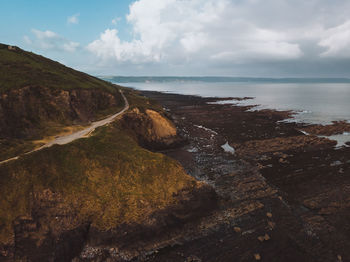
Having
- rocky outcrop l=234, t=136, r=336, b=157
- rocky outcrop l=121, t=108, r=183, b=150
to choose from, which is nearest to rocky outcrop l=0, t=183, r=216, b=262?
rocky outcrop l=121, t=108, r=183, b=150

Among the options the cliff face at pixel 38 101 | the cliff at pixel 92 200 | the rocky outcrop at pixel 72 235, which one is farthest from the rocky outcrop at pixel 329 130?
the cliff face at pixel 38 101

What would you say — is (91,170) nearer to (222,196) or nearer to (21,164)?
(21,164)

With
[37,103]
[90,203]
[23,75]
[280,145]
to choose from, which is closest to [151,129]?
[37,103]

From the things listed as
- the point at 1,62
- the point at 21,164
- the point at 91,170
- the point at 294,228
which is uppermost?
the point at 1,62

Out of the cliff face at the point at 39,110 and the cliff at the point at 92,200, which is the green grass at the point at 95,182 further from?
the cliff face at the point at 39,110

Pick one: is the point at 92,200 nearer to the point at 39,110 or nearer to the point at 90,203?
the point at 90,203

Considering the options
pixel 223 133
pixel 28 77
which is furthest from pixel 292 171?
pixel 28 77
